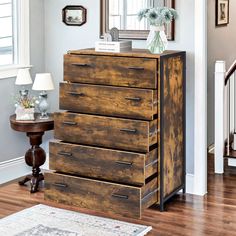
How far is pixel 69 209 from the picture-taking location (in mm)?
4348

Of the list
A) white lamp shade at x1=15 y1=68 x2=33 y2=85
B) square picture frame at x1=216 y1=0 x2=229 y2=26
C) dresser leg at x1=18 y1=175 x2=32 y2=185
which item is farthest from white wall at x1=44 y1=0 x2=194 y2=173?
square picture frame at x1=216 y1=0 x2=229 y2=26

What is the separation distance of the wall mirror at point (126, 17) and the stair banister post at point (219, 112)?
0.97 m

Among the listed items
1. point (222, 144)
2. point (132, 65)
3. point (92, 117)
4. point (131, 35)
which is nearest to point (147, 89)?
point (132, 65)

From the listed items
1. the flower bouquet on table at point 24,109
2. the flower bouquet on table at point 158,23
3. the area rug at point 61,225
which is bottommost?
the area rug at point 61,225

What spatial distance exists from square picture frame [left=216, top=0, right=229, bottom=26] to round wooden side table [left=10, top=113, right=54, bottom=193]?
2.35 m

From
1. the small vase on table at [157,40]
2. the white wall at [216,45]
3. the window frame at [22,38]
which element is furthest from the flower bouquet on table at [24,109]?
the white wall at [216,45]

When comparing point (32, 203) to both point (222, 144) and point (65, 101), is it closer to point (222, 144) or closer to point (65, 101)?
point (65, 101)

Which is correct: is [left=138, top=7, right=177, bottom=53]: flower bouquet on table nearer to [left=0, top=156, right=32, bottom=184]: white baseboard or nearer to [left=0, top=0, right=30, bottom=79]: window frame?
[left=0, top=0, right=30, bottom=79]: window frame

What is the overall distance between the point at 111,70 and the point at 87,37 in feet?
3.24

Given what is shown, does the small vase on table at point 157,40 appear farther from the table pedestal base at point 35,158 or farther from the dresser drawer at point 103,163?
the table pedestal base at point 35,158

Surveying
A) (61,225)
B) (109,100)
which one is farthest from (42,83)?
(61,225)

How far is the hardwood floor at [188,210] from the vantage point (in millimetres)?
3949

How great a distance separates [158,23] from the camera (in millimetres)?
4289

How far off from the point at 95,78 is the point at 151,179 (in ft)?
2.80
